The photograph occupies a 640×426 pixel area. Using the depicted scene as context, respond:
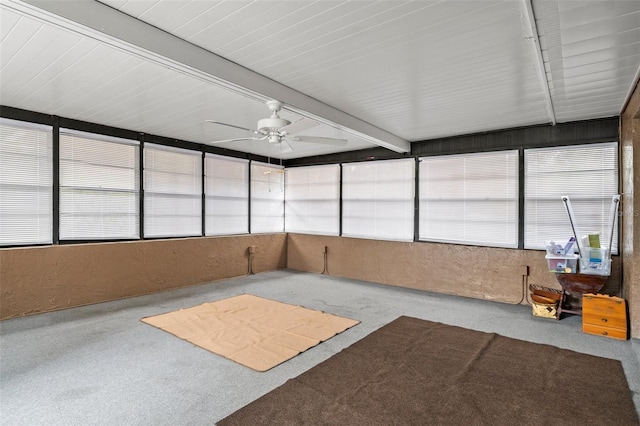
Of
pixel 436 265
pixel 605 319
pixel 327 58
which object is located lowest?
pixel 605 319

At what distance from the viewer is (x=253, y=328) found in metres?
4.29

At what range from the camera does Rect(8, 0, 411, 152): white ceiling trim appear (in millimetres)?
2149

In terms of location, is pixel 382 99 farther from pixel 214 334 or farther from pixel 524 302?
pixel 524 302

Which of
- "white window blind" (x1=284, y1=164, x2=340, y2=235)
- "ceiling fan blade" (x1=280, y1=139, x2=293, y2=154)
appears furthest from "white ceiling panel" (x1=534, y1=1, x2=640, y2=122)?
"white window blind" (x1=284, y1=164, x2=340, y2=235)

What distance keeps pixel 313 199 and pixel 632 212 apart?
586cm

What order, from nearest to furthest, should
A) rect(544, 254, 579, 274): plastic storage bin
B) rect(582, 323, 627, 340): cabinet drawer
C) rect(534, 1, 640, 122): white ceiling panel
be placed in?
rect(534, 1, 640, 122): white ceiling panel, rect(582, 323, 627, 340): cabinet drawer, rect(544, 254, 579, 274): plastic storage bin

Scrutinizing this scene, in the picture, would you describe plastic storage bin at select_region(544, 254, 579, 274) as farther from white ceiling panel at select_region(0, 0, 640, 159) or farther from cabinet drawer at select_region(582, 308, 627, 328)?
white ceiling panel at select_region(0, 0, 640, 159)

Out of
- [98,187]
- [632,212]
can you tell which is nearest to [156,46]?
[98,187]

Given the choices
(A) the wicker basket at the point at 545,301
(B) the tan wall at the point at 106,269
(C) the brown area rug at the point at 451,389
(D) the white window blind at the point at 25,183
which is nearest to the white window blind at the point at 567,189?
(A) the wicker basket at the point at 545,301

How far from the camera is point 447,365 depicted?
3309 mm

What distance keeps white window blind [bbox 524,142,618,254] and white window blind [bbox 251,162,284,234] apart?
5.32 m

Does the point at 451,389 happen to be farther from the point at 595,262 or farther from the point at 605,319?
the point at 595,262

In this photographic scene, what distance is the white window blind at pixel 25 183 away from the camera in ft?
15.4

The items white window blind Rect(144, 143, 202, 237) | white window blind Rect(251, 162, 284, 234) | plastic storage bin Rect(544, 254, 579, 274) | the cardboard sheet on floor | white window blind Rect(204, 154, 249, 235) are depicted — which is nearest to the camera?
the cardboard sheet on floor
